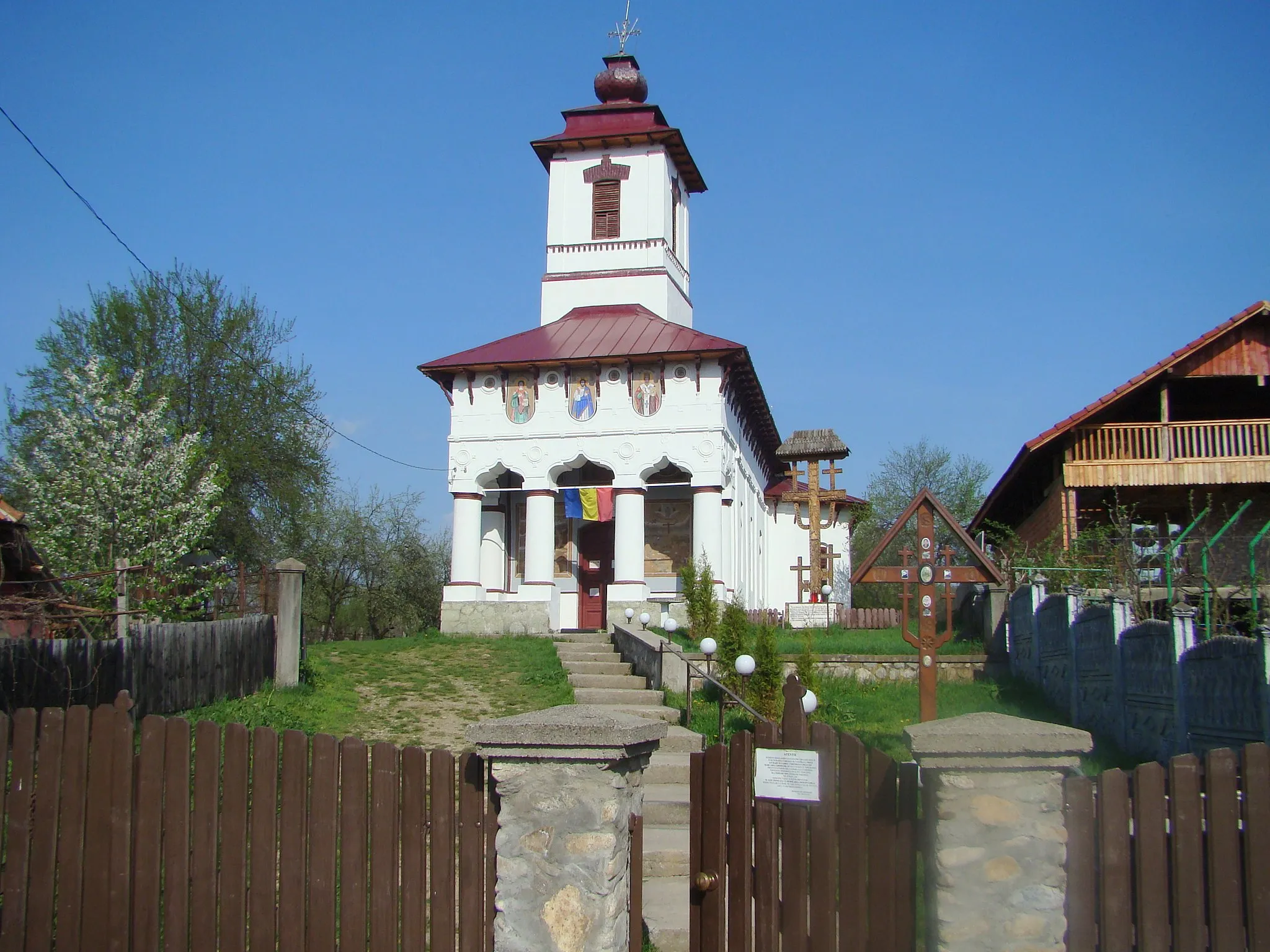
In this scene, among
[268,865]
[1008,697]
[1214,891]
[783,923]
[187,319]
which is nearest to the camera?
[1214,891]

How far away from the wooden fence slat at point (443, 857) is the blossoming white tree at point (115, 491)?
16470mm

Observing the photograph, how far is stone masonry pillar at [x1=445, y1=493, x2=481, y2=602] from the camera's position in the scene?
25.5 metres

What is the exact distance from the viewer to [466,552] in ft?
84.9

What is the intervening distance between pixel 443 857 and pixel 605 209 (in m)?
26.1

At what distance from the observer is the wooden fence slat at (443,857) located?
5.26 metres

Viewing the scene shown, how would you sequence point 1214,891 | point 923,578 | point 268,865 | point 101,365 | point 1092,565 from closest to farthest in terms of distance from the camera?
1. point 1214,891
2. point 268,865
3. point 923,578
4. point 1092,565
5. point 101,365

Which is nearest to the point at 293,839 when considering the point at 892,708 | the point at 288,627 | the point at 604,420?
the point at 892,708

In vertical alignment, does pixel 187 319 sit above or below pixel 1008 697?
above

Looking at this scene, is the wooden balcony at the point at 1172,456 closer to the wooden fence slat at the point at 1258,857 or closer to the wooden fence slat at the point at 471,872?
the wooden fence slat at the point at 1258,857

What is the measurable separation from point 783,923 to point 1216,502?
23.9 meters

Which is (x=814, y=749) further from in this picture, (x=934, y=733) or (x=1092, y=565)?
(x=1092, y=565)

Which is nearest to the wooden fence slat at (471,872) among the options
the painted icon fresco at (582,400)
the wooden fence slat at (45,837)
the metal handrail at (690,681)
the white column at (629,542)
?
the wooden fence slat at (45,837)

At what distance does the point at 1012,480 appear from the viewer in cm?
2903

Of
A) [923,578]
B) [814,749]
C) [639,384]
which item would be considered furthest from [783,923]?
[639,384]
